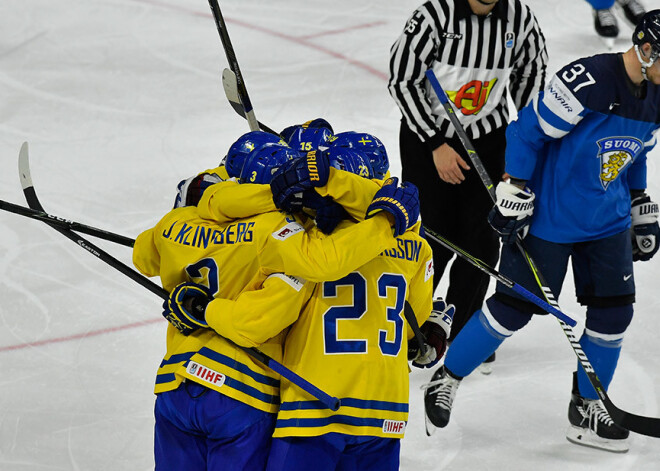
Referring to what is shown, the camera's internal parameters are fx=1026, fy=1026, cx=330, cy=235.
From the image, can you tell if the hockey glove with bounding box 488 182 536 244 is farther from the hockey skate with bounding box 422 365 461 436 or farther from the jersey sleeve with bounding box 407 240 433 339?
→ the jersey sleeve with bounding box 407 240 433 339

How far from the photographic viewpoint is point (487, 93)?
3.21m

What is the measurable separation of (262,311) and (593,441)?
4.94 feet

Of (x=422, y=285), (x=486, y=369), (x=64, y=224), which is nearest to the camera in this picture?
(x=422, y=285)

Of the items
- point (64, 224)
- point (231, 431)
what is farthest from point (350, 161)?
point (64, 224)

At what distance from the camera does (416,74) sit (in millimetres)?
3137

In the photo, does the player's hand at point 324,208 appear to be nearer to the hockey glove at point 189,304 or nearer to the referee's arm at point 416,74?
the hockey glove at point 189,304

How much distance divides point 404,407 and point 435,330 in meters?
0.27

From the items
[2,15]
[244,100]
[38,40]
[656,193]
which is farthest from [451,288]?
[2,15]

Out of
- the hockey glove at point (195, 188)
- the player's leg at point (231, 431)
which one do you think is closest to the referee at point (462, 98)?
the hockey glove at point (195, 188)

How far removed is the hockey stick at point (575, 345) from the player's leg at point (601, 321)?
0.08 m

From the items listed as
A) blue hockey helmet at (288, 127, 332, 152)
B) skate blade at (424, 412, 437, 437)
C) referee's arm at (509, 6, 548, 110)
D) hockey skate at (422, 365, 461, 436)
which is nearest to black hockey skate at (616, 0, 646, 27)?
referee's arm at (509, 6, 548, 110)

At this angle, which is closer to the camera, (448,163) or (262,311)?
(262,311)

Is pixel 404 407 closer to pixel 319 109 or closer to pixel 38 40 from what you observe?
pixel 319 109

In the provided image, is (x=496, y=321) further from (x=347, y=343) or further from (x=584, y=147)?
(x=347, y=343)
